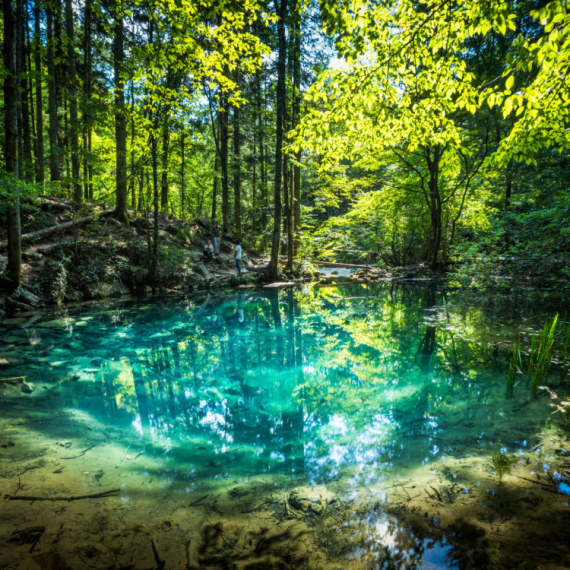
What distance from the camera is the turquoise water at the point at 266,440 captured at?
78.3 inches

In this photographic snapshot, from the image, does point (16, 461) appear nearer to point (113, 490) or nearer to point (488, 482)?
point (113, 490)

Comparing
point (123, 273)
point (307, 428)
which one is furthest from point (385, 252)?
point (307, 428)

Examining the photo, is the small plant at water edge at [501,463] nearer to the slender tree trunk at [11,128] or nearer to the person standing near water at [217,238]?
the slender tree trunk at [11,128]

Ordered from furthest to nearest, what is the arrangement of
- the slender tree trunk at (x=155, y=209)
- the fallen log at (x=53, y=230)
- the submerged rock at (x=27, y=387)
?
1. the slender tree trunk at (x=155, y=209)
2. the fallen log at (x=53, y=230)
3. the submerged rock at (x=27, y=387)

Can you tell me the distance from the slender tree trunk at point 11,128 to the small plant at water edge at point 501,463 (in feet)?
34.3

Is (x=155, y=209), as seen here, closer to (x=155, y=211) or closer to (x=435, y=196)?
(x=155, y=211)

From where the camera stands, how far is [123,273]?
1286cm

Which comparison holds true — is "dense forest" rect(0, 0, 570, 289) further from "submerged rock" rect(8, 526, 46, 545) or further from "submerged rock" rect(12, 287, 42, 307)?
"submerged rock" rect(8, 526, 46, 545)

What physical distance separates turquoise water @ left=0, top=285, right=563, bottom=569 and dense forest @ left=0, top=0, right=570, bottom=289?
383 cm

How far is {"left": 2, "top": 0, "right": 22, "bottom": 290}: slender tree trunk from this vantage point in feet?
24.3

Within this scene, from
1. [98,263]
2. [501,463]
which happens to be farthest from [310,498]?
[98,263]

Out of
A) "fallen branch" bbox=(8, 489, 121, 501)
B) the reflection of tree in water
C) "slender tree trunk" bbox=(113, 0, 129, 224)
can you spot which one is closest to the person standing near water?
"slender tree trunk" bbox=(113, 0, 129, 224)

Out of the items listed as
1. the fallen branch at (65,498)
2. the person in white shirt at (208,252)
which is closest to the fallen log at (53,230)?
the person in white shirt at (208,252)

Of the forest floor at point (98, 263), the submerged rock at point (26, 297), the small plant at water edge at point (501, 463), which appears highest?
the forest floor at point (98, 263)
